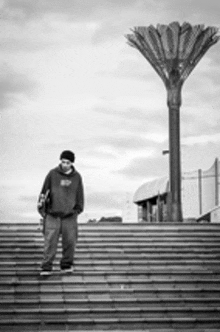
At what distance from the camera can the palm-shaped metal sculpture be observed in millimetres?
22484

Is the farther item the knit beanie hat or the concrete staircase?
the knit beanie hat

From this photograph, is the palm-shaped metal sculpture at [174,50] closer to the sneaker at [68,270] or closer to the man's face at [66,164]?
the man's face at [66,164]

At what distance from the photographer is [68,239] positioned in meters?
14.1

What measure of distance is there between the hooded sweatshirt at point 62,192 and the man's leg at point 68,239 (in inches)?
4.2

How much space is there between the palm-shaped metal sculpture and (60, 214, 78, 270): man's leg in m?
8.89

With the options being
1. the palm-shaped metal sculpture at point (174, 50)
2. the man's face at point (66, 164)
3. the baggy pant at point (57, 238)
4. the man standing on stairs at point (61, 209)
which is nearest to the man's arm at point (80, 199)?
the man standing on stairs at point (61, 209)

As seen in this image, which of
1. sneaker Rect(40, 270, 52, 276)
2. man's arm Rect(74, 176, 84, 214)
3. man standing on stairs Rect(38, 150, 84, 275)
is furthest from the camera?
man's arm Rect(74, 176, 84, 214)

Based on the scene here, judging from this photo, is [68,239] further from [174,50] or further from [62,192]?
[174,50]

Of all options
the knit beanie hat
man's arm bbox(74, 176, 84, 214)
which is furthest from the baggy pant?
the knit beanie hat

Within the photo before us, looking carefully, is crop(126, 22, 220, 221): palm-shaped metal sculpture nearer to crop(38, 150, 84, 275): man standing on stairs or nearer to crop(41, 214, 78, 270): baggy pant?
crop(38, 150, 84, 275): man standing on stairs

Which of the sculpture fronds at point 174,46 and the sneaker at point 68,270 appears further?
the sculpture fronds at point 174,46

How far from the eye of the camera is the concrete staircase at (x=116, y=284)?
12.7 metres

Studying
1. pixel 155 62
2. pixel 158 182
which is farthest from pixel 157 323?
pixel 158 182

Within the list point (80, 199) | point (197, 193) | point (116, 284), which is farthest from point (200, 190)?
point (116, 284)
